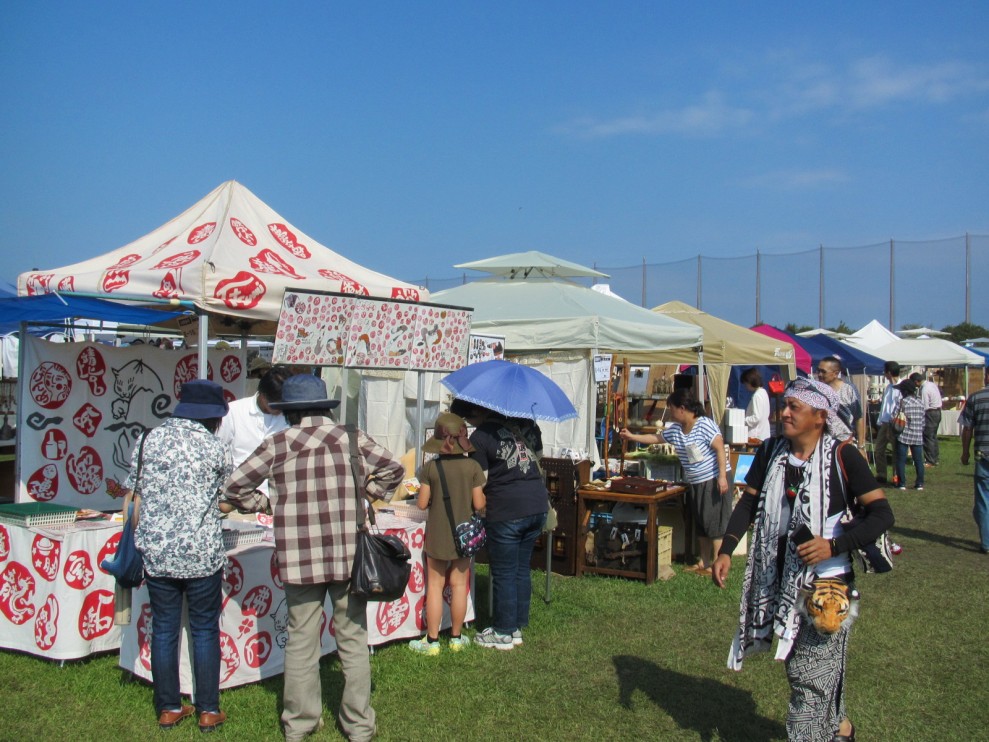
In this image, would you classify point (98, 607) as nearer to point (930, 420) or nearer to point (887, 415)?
point (887, 415)

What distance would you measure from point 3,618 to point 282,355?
2.18m

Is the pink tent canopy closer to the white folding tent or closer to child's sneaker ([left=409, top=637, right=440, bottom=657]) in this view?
the white folding tent

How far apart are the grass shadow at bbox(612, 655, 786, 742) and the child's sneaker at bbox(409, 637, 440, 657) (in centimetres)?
110

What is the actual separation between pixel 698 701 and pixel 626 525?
281cm

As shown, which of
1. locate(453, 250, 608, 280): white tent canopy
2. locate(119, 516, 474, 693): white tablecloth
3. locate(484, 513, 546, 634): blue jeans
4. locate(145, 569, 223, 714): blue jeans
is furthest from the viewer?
locate(453, 250, 608, 280): white tent canopy

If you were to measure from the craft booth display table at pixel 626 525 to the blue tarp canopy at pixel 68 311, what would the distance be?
12.1 ft

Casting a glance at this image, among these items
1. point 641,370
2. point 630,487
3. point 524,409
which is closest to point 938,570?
point 630,487

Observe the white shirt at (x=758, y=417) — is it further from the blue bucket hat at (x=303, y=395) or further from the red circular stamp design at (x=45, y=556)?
the red circular stamp design at (x=45, y=556)

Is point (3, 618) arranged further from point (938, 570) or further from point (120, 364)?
point (938, 570)

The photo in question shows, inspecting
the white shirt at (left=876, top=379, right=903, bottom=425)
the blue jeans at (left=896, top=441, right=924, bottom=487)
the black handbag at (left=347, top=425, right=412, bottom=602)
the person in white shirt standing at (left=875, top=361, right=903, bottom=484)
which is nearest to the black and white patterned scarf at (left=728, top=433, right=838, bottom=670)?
the black handbag at (left=347, top=425, right=412, bottom=602)

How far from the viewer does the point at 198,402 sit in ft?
12.6

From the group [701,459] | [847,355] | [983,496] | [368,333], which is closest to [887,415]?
[847,355]

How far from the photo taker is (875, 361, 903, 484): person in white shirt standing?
43.1ft

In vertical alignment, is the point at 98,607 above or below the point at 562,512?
below
